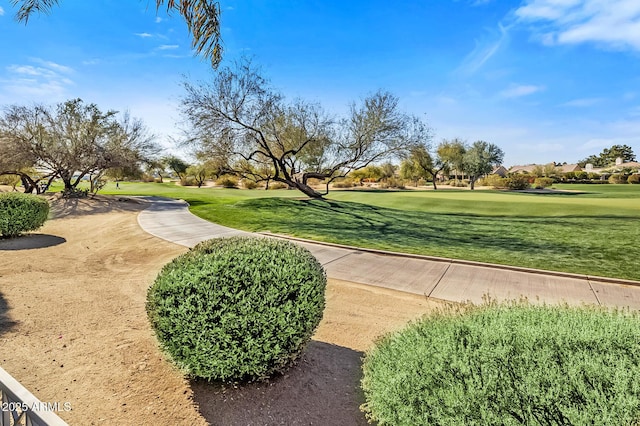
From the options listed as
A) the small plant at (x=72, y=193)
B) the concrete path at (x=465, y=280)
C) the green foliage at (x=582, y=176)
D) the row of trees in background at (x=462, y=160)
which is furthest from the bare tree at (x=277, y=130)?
the green foliage at (x=582, y=176)

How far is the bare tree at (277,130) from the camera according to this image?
2011 centimetres

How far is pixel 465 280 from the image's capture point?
6203 millimetres

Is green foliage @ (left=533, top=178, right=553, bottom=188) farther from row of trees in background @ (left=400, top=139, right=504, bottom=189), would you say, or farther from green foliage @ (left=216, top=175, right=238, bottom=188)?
green foliage @ (left=216, top=175, right=238, bottom=188)

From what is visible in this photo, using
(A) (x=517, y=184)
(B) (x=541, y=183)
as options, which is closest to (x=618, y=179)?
(B) (x=541, y=183)

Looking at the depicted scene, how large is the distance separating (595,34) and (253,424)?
13369 millimetres

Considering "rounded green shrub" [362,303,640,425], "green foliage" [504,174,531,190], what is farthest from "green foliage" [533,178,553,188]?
"rounded green shrub" [362,303,640,425]

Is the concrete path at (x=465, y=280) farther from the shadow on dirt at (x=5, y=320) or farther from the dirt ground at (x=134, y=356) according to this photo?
the shadow on dirt at (x=5, y=320)

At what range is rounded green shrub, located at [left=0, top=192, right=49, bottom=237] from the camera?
916 centimetres

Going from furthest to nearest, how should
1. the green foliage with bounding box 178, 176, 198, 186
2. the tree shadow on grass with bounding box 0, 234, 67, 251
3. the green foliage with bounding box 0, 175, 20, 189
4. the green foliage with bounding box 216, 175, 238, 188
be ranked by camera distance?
the green foliage with bounding box 178, 176, 198, 186 < the green foliage with bounding box 216, 175, 238, 188 < the green foliage with bounding box 0, 175, 20, 189 < the tree shadow on grass with bounding box 0, 234, 67, 251

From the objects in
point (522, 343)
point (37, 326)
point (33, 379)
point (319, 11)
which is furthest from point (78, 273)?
point (319, 11)

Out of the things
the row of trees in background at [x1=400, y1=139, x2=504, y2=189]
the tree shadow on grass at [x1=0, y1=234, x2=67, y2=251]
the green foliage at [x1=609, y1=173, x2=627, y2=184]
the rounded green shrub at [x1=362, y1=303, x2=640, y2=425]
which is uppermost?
the row of trees in background at [x1=400, y1=139, x2=504, y2=189]

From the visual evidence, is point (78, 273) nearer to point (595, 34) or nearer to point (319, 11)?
point (319, 11)

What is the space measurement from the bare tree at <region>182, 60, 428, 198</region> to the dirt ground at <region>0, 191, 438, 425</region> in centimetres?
1524

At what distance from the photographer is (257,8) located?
10.8 metres
